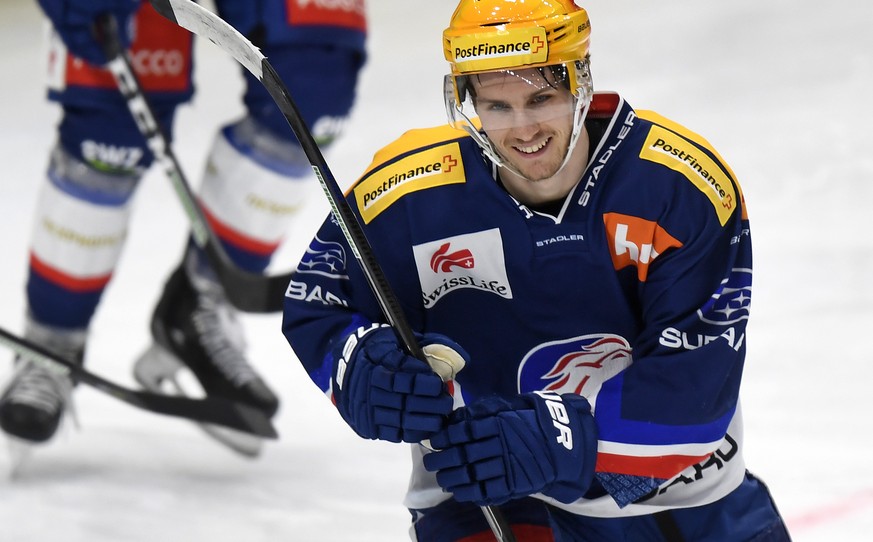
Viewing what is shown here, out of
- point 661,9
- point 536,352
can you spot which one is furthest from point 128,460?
Result: point 661,9

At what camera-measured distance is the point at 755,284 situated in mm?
3459

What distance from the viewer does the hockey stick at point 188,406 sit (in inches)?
107

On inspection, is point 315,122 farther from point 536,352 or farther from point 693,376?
point 693,376

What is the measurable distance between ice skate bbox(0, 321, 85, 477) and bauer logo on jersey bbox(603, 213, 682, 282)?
149cm

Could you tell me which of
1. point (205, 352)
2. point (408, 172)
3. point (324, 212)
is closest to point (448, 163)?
point (408, 172)

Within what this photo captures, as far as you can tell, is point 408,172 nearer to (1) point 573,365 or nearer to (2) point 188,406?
(1) point 573,365

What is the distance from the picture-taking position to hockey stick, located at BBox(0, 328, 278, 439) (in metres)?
2.71

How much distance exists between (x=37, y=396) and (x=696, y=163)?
165cm

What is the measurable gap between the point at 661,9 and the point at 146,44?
2.92m

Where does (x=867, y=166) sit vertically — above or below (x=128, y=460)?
above

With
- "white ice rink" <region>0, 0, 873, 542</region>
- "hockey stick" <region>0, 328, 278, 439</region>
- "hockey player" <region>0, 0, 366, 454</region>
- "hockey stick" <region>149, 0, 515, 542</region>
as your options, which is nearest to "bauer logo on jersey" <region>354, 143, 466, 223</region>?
"hockey stick" <region>149, 0, 515, 542</region>

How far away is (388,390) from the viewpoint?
147 centimetres

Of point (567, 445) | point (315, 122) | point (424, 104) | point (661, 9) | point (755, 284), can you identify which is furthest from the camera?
point (661, 9)

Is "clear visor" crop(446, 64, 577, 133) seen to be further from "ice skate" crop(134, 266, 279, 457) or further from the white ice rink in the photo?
"ice skate" crop(134, 266, 279, 457)
